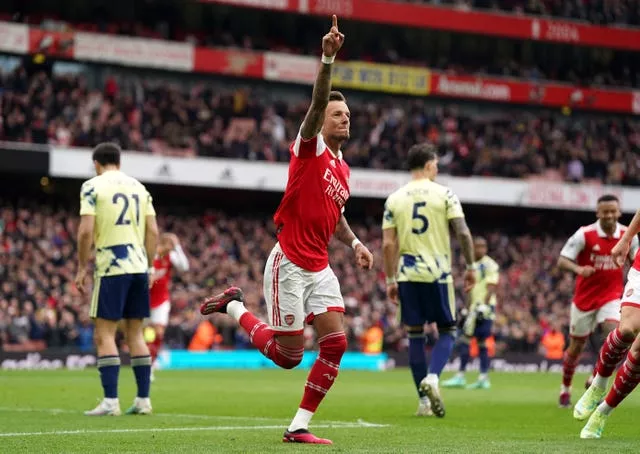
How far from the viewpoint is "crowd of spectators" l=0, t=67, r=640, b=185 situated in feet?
118

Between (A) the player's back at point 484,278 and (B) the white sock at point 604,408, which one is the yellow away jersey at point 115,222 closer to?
(B) the white sock at point 604,408

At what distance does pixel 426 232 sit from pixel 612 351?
11.5 ft

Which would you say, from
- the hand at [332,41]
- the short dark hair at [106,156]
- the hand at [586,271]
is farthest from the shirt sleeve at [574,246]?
the hand at [332,41]

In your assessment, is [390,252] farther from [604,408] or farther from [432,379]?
[604,408]

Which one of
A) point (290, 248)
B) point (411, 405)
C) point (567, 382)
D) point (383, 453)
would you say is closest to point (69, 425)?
point (290, 248)

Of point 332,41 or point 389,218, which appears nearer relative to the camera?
point 332,41

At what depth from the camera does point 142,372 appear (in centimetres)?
1225

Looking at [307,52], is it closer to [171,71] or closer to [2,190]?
[171,71]

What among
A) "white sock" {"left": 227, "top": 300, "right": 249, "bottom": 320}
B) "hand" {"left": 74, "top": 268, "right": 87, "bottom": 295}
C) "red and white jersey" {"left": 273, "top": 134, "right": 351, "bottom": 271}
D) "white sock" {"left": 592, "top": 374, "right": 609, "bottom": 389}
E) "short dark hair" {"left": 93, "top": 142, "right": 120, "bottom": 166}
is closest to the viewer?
"red and white jersey" {"left": 273, "top": 134, "right": 351, "bottom": 271}

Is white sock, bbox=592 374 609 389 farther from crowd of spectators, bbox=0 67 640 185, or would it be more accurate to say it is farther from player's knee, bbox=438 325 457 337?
crowd of spectators, bbox=0 67 640 185

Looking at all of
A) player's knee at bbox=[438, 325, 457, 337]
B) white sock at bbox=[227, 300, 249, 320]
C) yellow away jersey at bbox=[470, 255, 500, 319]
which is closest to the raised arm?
white sock at bbox=[227, 300, 249, 320]

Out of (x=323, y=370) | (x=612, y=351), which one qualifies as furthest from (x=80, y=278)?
(x=612, y=351)

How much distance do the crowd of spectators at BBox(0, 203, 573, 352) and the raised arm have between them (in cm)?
1920

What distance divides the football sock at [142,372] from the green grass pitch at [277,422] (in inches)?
12.5
